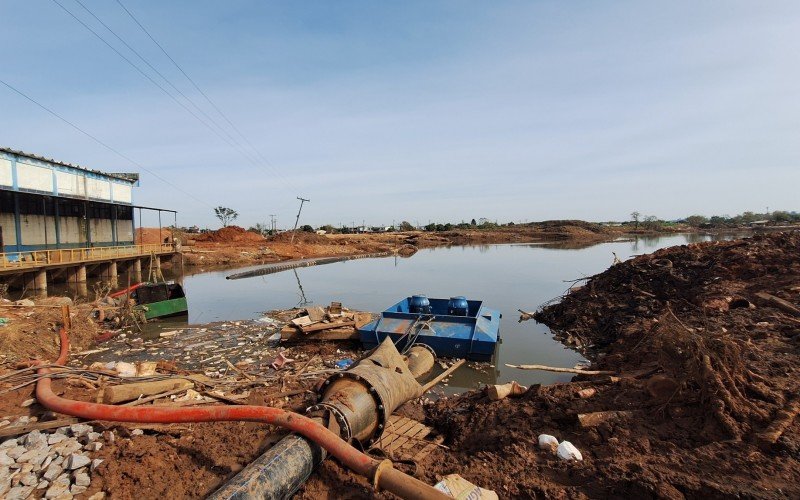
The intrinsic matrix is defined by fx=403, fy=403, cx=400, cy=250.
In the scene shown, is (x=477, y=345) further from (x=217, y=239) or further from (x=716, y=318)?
(x=217, y=239)

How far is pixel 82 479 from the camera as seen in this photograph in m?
3.94

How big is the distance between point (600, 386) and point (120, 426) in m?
6.45

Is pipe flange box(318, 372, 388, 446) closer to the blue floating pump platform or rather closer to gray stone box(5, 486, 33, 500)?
gray stone box(5, 486, 33, 500)

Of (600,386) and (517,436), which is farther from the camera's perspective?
(600,386)

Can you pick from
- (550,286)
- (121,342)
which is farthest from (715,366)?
(550,286)

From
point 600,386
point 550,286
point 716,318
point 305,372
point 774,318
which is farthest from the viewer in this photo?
point 550,286

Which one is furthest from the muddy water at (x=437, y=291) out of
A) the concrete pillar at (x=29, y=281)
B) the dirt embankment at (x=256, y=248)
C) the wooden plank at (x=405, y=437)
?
the dirt embankment at (x=256, y=248)

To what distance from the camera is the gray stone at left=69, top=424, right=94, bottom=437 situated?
179 inches

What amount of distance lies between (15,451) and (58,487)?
2.75ft

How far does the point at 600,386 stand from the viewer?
611 centimetres

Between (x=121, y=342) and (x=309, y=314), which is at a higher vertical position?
(x=309, y=314)

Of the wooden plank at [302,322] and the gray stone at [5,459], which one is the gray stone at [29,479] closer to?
the gray stone at [5,459]

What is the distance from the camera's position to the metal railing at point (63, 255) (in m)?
18.0

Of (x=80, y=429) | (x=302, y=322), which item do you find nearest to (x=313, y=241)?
(x=302, y=322)
